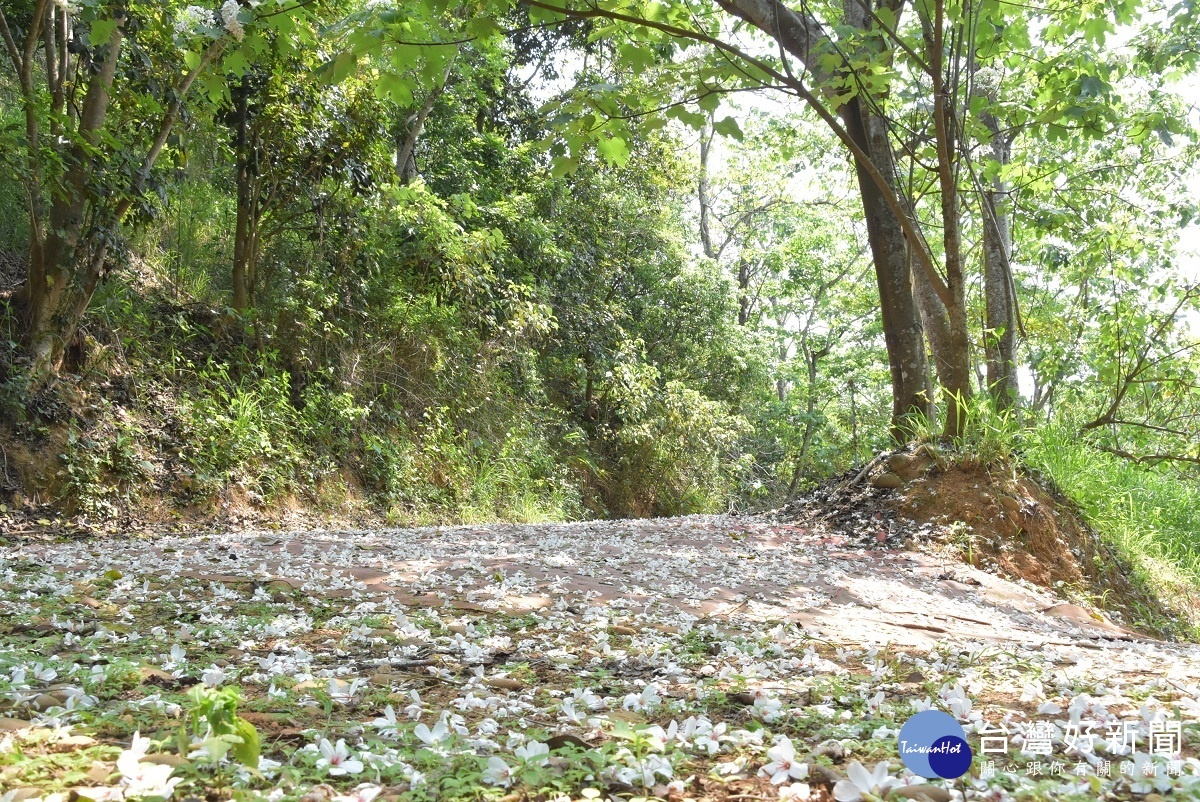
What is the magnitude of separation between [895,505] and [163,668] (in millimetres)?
4339

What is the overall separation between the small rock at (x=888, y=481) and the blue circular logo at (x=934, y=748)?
13.1ft

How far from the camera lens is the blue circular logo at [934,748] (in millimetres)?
1274

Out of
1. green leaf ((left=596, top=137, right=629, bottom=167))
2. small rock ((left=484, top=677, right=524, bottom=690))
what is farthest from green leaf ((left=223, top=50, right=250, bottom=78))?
small rock ((left=484, top=677, right=524, bottom=690))

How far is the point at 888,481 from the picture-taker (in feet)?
17.1

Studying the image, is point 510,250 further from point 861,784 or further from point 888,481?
point 861,784

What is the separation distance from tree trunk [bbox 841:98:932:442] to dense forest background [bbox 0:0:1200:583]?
0.8 inches

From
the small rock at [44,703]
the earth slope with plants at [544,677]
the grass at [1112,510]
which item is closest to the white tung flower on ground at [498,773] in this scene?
the earth slope with plants at [544,677]

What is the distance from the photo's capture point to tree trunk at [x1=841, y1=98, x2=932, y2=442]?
5.38 metres

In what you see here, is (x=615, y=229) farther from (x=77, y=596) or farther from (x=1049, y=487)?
(x=77, y=596)

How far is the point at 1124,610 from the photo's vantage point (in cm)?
466

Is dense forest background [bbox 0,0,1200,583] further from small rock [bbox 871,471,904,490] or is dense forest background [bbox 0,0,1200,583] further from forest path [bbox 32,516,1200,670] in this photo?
forest path [bbox 32,516,1200,670]

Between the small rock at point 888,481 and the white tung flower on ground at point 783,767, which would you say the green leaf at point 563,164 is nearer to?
the white tung flower on ground at point 783,767

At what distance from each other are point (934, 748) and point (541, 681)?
3.16ft

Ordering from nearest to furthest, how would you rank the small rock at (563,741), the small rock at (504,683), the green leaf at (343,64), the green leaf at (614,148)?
the small rock at (563,741)
the small rock at (504,683)
the green leaf at (343,64)
the green leaf at (614,148)
